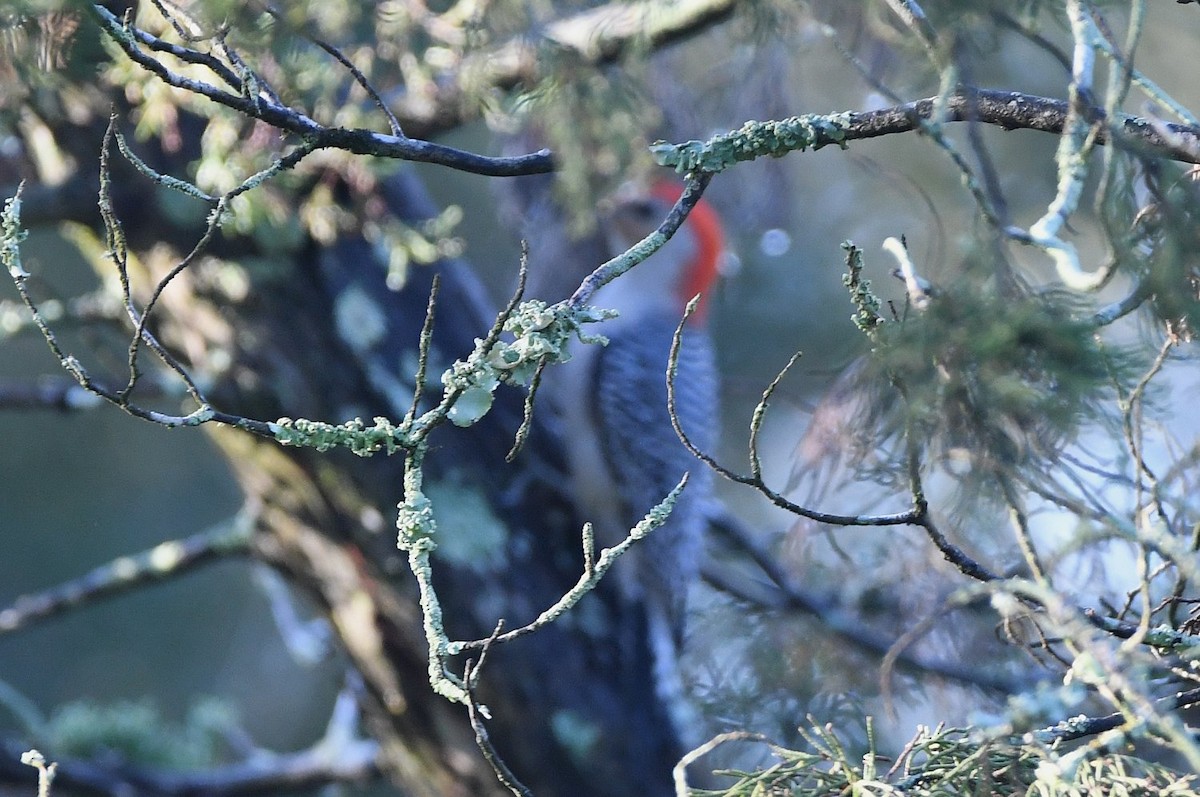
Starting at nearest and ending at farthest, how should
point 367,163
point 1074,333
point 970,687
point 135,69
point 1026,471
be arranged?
point 1074,333, point 1026,471, point 135,69, point 367,163, point 970,687

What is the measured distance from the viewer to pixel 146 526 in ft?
23.3

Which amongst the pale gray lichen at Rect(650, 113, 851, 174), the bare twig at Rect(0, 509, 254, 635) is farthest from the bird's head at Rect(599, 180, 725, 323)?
the pale gray lichen at Rect(650, 113, 851, 174)

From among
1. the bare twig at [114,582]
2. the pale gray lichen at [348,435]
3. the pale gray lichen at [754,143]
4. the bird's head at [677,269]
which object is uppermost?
the bird's head at [677,269]

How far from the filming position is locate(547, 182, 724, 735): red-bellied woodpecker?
364cm

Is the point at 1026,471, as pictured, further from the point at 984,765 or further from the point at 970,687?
the point at 970,687

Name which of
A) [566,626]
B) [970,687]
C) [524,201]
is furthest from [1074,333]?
[524,201]

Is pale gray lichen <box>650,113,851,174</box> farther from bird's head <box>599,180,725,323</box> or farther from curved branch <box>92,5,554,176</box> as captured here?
bird's head <box>599,180,725,323</box>

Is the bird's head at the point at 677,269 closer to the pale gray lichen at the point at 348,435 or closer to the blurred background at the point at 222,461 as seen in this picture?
the blurred background at the point at 222,461

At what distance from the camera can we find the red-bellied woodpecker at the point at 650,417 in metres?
3.64

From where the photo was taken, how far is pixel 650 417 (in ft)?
14.5

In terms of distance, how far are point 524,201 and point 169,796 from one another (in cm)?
234

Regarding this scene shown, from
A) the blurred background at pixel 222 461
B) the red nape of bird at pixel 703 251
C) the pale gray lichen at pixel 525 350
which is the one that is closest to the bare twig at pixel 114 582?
the blurred background at pixel 222 461

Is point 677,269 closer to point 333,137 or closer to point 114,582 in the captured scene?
point 114,582

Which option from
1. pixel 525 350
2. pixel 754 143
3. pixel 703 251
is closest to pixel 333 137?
pixel 525 350
